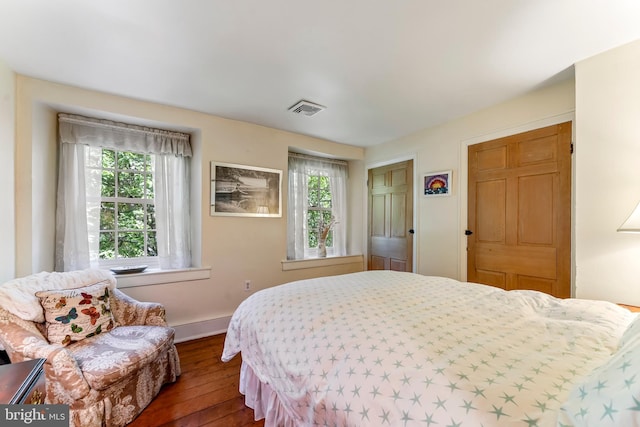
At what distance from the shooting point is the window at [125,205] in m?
2.67

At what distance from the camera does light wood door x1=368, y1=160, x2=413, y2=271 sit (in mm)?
3438

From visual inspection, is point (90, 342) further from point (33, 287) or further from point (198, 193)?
point (198, 193)

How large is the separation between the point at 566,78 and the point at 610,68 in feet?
1.15

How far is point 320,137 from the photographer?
12.0ft

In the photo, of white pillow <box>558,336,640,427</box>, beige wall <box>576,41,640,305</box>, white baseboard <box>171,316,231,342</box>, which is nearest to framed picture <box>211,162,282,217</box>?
white baseboard <box>171,316,231,342</box>

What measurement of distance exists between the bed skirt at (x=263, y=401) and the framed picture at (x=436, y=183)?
2.55 meters

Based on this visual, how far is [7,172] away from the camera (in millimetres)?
1888

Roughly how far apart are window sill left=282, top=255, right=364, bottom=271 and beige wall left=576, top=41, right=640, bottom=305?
2562 millimetres

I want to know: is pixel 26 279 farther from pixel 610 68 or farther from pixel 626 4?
pixel 610 68

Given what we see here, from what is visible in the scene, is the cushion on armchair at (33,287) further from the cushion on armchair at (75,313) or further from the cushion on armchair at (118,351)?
the cushion on armchair at (118,351)

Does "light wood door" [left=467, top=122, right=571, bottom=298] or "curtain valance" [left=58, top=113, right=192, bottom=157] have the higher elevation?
"curtain valance" [left=58, top=113, right=192, bottom=157]

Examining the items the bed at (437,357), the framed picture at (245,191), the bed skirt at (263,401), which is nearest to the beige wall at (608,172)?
the bed at (437,357)

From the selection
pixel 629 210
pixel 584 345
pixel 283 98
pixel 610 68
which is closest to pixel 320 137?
pixel 283 98

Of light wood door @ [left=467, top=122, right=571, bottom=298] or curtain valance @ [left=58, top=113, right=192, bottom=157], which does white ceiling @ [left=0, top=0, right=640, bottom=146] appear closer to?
curtain valance @ [left=58, top=113, right=192, bottom=157]
